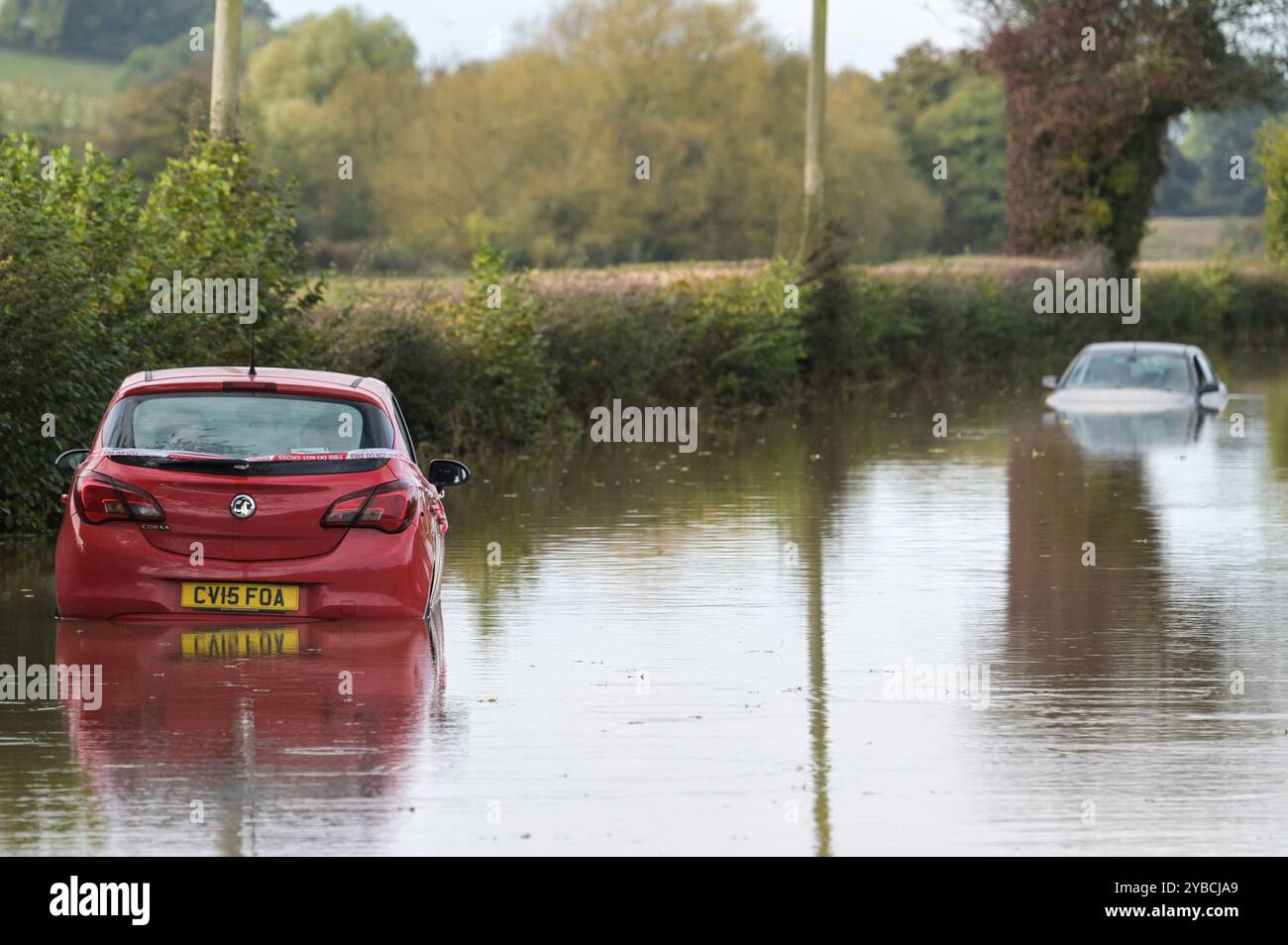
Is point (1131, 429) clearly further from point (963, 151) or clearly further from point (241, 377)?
point (963, 151)

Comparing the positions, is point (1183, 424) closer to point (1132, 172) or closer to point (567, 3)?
point (1132, 172)

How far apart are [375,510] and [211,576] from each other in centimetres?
88

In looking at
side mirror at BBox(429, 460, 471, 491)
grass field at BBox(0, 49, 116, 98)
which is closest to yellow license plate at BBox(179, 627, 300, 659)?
side mirror at BBox(429, 460, 471, 491)

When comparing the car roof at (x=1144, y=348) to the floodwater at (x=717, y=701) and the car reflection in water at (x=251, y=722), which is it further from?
the car reflection in water at (x=251, y=722)

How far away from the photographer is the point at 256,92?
10238 cm

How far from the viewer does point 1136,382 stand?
3478cm

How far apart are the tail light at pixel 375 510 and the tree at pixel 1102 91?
49.8m

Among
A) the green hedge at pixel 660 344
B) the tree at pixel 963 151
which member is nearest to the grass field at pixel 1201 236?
the tree at pixel 963 151

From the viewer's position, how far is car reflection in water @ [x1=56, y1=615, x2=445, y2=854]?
809cm

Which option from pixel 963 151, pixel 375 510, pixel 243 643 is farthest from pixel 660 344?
pixel 963 151

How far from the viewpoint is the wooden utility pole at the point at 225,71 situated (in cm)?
2234

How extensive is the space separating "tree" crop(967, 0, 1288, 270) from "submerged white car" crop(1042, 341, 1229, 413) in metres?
25.3

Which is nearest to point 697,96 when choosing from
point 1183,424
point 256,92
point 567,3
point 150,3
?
point 567,3
